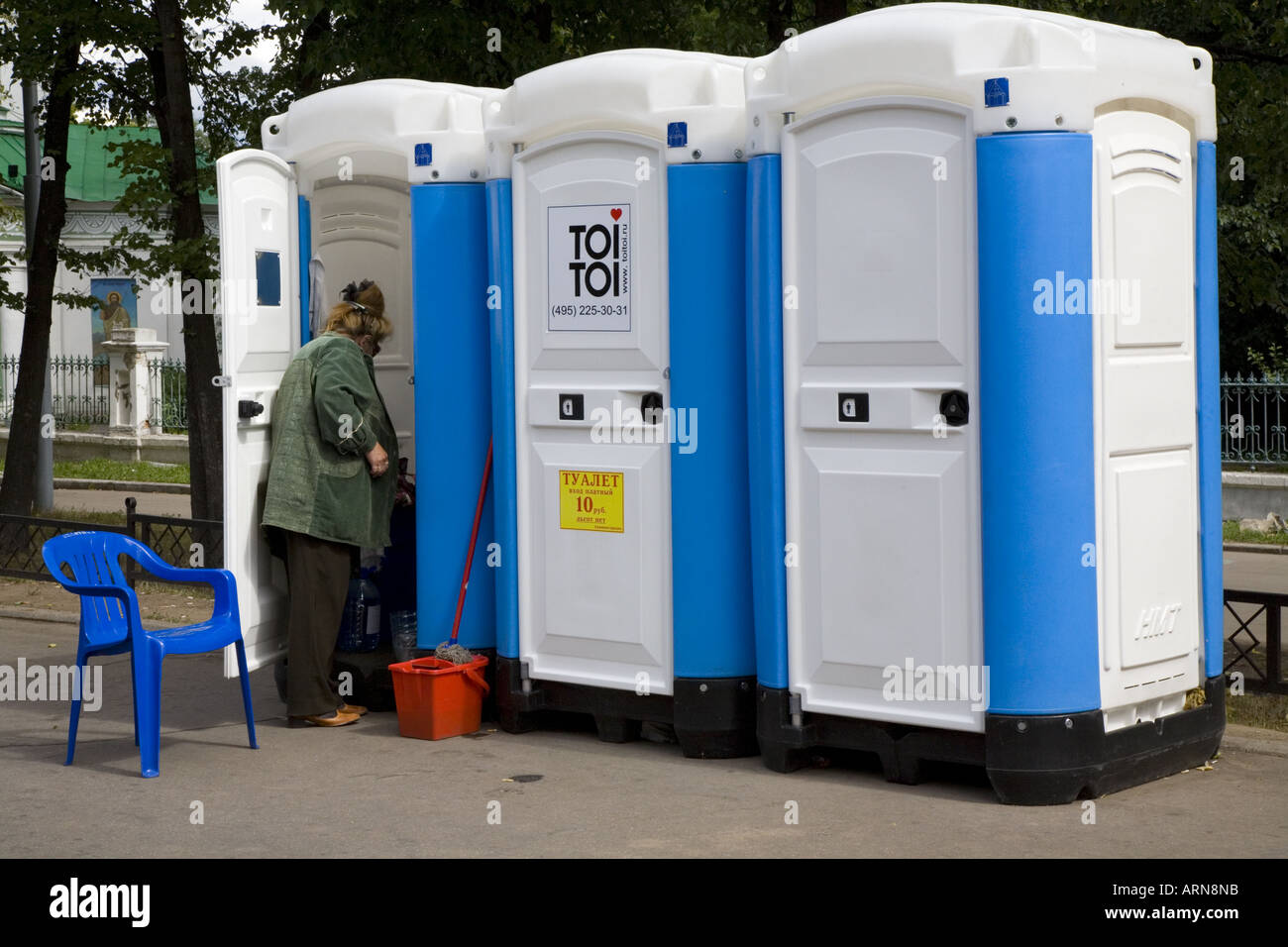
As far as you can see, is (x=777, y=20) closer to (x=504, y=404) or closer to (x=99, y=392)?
(x=504, y=404)

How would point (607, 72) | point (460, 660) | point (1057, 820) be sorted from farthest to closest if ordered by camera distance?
point (460, 660), point (607, 72), point (1057, 820)

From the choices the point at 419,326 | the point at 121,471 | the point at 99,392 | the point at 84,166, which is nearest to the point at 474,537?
the point at 419,326

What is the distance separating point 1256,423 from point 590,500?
1163cm

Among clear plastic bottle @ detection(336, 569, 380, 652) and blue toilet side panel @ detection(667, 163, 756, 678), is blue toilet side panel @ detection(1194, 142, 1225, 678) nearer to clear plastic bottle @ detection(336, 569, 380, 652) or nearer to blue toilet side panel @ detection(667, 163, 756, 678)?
blue toilet side panel @ detection(667, 163, 756, 678)

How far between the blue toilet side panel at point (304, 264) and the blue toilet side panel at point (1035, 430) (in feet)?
11.6

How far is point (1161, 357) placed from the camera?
623 cm

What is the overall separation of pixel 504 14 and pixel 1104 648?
7222 mm

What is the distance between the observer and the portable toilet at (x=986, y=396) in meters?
5.82

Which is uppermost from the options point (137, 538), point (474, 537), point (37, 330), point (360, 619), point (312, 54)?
point (312, 54)

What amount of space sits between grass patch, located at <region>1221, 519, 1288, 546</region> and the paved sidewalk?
8.77 m

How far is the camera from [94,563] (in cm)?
711

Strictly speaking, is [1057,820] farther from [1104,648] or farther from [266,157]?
[266,157]

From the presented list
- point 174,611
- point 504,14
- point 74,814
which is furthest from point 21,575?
point 74,814

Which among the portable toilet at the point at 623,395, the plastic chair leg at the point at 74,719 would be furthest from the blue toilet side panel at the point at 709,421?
the plastic chair leg at the point at 74,719
